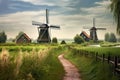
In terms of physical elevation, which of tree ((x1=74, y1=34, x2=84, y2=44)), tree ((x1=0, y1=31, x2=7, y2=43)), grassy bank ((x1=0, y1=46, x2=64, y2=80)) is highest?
tree ((x1=0, y1=31, x2=7, y2=43))

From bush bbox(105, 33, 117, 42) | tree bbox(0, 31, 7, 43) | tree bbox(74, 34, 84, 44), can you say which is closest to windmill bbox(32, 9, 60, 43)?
tree bbox(74, 34, 84, 44)

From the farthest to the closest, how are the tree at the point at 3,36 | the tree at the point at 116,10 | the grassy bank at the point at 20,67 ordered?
the tree at the point at 3,36 < the tree at the point at 116,10 < the grassy bank at the point at 20,67

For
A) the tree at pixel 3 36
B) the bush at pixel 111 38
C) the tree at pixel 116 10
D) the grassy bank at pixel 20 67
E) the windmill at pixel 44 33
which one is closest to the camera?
the grassy bank at pixel 20 67

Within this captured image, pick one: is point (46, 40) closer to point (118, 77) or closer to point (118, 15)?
point (118, 15)

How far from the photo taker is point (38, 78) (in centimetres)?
1493

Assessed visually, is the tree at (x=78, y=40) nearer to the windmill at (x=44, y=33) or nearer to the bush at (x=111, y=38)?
the windmill at (x=44, y=33)

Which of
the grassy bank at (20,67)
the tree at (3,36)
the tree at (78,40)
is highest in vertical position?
the tree at (3,36)

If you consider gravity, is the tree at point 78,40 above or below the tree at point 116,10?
below

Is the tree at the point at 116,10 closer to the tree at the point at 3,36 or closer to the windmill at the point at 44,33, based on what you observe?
the windmill at the point at 44,33

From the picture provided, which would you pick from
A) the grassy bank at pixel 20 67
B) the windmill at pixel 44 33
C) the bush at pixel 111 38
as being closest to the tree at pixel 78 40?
the windmill at pixel 44 33

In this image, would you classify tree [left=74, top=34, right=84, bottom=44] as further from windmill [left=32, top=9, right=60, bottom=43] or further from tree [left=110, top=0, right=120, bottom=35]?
tree [left=110, top=0, right=120, bottom=35]

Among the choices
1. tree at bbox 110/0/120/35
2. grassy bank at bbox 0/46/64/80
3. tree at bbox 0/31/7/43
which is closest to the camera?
grassy bank at bbox 0/46/64/80

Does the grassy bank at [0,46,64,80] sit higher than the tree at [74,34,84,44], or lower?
lower

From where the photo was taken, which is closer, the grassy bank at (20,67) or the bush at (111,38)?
the grassy bank at (20,67)
